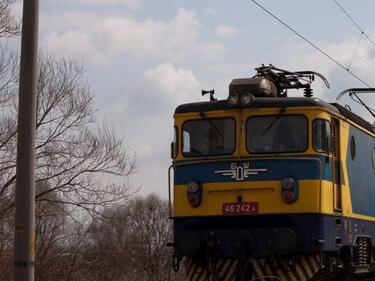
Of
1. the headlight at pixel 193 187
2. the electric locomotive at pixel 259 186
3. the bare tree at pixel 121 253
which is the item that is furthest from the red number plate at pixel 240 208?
the bare tree at pixel 121 253

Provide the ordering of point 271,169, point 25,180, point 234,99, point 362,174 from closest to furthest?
point 25,180 < point 271,169 < point 234,99 < point 362,174

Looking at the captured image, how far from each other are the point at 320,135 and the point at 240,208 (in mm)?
1719

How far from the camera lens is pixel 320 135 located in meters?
12.0

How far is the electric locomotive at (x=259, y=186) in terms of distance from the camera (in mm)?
11703

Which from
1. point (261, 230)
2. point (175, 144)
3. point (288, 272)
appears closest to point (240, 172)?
point (261, 230)

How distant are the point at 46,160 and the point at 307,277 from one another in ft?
40.7

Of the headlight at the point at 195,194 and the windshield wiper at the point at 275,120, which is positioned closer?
the windshield wiper at the point at 275,120

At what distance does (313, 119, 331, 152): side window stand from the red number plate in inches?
52.9

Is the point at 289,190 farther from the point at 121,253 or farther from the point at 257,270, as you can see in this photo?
the point at 121,253

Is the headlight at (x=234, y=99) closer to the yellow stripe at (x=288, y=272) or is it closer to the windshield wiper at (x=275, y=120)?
the windshield wiper at (x=275, y=120)

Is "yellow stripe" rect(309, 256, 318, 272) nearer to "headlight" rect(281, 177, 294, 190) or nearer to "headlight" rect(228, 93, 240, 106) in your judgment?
"headlight" rect(281, 177, 294, 190)

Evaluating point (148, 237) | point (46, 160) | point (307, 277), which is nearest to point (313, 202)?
point (307, 277)

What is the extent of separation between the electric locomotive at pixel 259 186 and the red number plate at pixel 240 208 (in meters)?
0.02

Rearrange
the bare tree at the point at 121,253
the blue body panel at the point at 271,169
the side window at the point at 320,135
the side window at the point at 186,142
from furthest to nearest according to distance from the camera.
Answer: the bare tree at the point at 121,253 → the side window at the point at 186,142 → the side window at the point at 320,135 → the blue body panel at the point at 271,169
